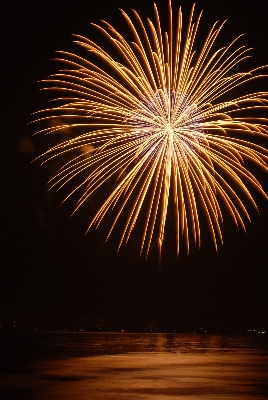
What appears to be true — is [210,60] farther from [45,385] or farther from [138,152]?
[45,385]

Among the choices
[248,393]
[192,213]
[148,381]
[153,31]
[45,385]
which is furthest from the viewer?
[192,213]

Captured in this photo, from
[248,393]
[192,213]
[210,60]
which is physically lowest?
[248,393]

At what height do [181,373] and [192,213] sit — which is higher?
[192,213]

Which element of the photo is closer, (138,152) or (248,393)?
(248,393)

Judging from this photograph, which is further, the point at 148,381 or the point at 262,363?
the point at 262,363

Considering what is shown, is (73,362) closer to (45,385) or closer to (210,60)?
(45,385)

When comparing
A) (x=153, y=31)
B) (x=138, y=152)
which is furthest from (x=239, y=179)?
(x=153, y=31)

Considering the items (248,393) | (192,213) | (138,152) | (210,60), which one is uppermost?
(210,60)

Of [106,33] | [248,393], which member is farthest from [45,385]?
[106,33]

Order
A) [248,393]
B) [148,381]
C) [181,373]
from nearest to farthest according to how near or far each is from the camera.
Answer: [248,393] < [148,381] < [181,373]
